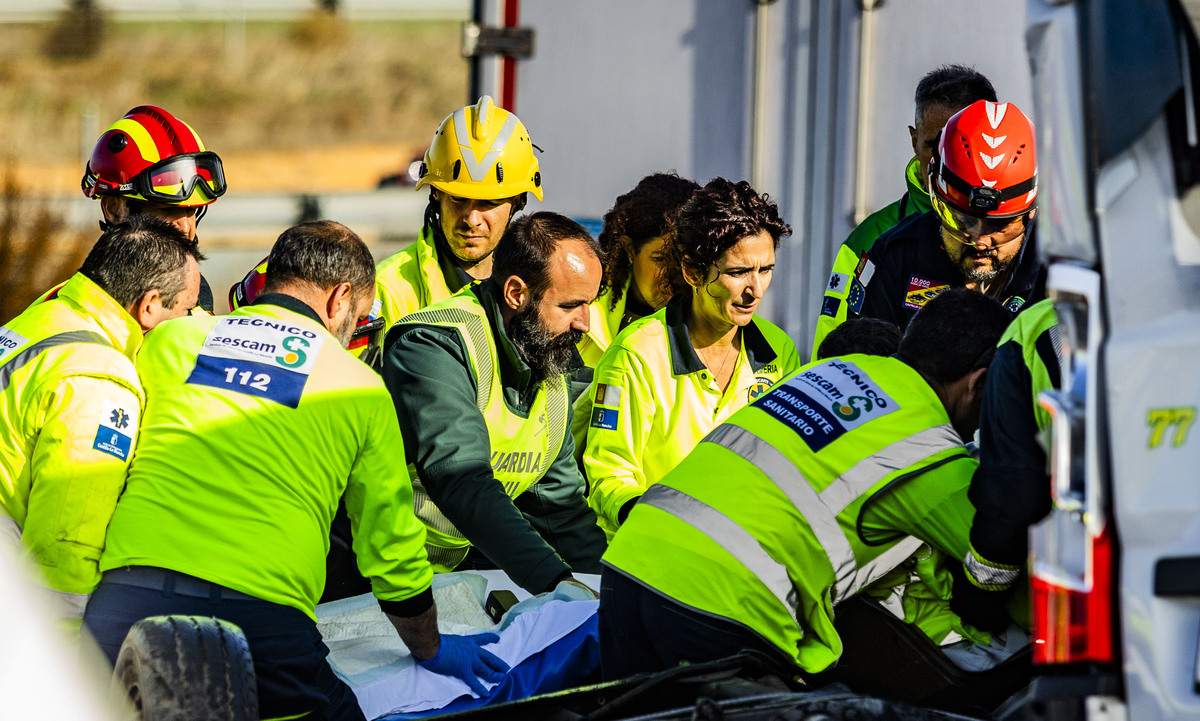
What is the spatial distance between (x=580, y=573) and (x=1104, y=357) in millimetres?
2371

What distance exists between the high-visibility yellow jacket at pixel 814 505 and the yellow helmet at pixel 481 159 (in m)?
2.38

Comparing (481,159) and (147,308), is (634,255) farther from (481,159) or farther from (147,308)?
(147,308)

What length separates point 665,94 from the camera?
5754 mm

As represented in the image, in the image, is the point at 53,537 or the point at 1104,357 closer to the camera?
the point at 1104,357

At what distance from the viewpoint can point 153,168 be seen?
486cm

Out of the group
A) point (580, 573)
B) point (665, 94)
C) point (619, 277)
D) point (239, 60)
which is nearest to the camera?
point (580, 573)

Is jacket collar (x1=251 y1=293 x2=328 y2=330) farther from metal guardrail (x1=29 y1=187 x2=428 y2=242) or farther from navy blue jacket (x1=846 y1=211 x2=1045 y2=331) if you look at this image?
metal guardrail (x1=29 y1=187 x2=428 y2=242)

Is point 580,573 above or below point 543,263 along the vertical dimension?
below

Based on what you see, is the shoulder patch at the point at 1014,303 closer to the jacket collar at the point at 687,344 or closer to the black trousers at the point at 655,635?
the jacket collar at the point at 687,344

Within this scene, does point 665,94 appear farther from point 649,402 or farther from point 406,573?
point 406,573

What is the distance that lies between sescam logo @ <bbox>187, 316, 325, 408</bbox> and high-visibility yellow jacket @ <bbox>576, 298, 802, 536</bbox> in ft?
4.30

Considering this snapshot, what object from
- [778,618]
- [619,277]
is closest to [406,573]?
[778,618]

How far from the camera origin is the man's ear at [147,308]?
380 cm

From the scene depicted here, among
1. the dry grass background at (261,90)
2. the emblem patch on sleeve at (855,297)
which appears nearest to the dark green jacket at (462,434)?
the emblem patch on sleeve at (855,297)
